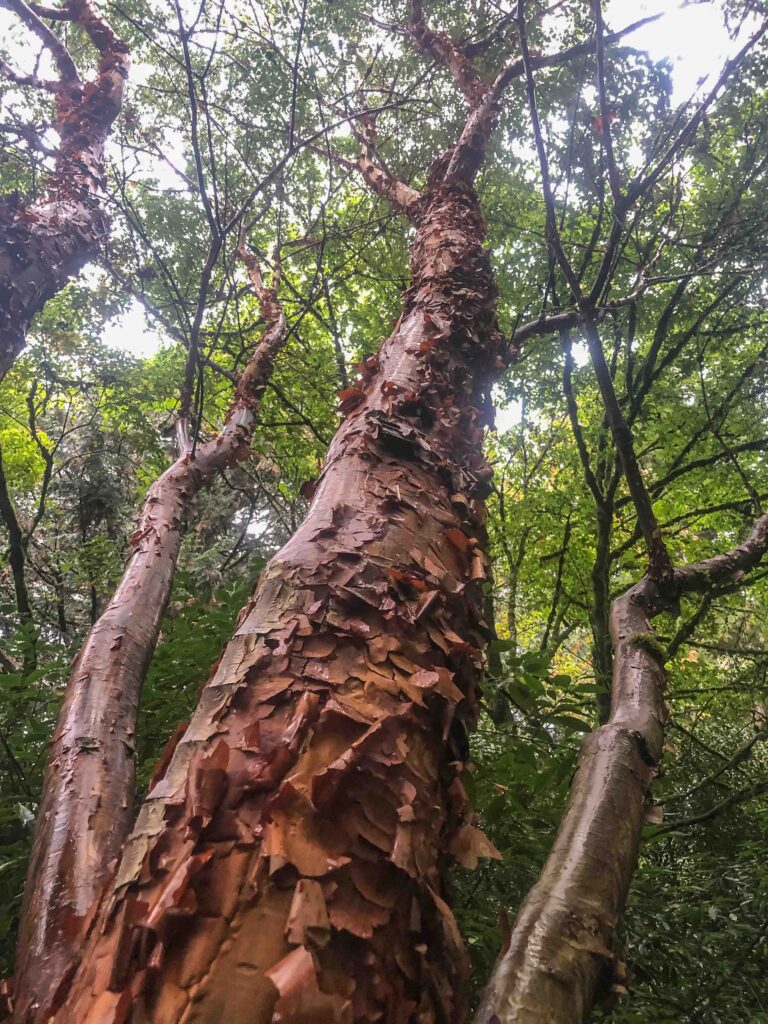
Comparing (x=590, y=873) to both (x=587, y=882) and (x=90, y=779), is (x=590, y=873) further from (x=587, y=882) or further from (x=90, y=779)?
(x=90, y=779)

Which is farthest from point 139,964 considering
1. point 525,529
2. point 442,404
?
point 525,529

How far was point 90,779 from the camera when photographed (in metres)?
1.32

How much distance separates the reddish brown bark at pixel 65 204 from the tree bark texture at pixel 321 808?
295 cm

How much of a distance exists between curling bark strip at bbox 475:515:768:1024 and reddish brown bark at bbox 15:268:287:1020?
649 mm

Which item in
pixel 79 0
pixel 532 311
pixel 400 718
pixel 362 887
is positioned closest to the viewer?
pixel 362 887

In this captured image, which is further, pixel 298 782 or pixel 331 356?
pixel 331 356

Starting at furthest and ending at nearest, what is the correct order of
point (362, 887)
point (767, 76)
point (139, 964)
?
point (767, 76), point (362, 887), point (139, 964)

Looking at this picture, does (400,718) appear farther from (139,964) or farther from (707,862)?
(707,862)

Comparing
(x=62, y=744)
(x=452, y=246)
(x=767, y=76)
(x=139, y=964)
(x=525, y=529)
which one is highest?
(x=767, y=76)

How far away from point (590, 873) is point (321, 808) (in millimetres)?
545

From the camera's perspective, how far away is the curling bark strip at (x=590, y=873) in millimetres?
884

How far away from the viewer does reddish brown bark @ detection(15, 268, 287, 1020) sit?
3.09 ft

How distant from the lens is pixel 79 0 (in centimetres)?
598

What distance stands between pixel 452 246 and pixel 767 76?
13.8ft
